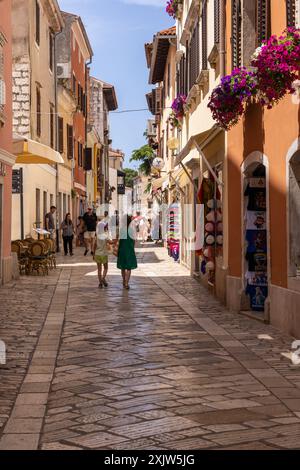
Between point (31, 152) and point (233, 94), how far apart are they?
790 centimetres

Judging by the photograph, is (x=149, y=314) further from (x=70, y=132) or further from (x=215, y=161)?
(x=70, y=132)

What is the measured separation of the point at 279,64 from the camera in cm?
863

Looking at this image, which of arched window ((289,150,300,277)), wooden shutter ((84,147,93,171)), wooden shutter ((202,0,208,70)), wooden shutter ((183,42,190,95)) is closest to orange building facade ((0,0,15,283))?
wooden shutter ((202,0,208,70))

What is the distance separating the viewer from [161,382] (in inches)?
273

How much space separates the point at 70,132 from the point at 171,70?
7.47 metres

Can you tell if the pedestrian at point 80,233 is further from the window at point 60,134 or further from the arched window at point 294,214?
the arched window at point 294,214

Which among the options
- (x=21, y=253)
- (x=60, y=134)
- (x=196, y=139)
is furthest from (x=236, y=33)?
(x=60, y=134)

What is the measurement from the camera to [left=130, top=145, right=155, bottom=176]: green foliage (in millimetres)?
57750

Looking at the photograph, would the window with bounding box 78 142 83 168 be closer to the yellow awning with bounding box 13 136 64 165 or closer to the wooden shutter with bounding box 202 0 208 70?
the yellow awning with bounding box 13 136 64 165

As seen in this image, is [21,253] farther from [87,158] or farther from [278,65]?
[87,158]

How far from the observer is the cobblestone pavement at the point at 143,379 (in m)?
5.29

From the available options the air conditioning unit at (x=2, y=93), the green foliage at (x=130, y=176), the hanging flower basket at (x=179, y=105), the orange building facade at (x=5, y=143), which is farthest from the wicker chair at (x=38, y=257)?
the green foliage at (x=130, y=176)

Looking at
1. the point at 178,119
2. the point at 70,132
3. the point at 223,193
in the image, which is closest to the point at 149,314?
the point at 223,193

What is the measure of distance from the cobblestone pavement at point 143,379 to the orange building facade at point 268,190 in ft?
1.51
